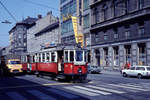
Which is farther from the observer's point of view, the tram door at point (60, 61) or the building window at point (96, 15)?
the building window at point (96, 15)

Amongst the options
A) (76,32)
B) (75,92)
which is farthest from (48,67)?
(76,32)

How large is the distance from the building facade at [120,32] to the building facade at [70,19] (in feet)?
8.74

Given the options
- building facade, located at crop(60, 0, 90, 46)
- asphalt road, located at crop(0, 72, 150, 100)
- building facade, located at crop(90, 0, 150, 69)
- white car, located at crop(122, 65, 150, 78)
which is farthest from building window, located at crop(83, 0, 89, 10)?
asphalt road, located at crop(0, 72, 150, 100)

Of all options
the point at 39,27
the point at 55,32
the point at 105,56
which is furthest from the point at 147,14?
the point at 39,27

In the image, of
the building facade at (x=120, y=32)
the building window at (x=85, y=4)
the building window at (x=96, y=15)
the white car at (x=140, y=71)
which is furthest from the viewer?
the building window at (x=85, y=4)

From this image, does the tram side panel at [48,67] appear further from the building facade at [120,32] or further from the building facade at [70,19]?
the building facade at [70,19]

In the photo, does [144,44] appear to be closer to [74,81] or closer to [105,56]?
[105,56]

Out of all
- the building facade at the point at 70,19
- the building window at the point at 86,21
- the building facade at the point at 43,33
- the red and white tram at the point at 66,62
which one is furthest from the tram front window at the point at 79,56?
the building facade at the point at 43,33

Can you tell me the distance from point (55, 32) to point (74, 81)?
40.3 metres

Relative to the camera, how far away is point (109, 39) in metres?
37.3

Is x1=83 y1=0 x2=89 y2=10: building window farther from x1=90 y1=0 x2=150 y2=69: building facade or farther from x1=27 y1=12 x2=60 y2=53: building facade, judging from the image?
x1=27 y1=12 x2=60 y2=53: building facade

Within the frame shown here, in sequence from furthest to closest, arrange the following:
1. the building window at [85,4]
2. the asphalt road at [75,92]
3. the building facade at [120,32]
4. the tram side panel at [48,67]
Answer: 1. the building window at [85,4]
2. the building facade at [120,32]
3. the tram side panel at [48,67]
4. the asphalt road at [75,92]

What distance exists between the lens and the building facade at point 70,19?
44938mm

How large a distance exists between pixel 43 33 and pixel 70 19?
18562 mm
